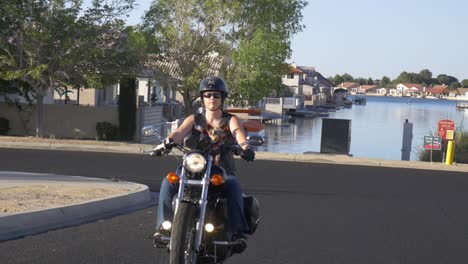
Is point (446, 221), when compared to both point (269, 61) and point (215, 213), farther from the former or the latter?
point (269, 61)

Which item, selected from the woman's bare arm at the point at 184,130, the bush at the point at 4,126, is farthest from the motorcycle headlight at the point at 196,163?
the bush at the point at 4,126

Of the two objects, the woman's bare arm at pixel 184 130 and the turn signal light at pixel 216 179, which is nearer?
the turn signal light at pixel 216 179

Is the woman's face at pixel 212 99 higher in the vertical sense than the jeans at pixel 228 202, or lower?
higher

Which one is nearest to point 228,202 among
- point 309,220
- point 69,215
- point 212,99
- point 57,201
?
point 212,99

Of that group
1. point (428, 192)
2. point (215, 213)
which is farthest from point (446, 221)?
point (215, 213)

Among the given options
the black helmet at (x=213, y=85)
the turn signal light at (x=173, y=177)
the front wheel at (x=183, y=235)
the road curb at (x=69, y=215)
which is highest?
the black helmet at (x=213, y=85)

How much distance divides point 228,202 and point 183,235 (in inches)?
28.0

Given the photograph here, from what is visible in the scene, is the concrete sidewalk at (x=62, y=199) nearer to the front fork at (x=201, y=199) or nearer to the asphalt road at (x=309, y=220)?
the asphalt road at (x=309, y=220)

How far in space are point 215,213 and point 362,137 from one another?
41908 mm

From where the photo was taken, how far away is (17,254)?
7453 millimetres

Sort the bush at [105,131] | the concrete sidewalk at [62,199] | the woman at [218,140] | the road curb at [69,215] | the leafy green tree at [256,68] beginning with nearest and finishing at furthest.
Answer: the woman at [218,140] → the road curb at [69,215] → the concrete sidewalk at [62,199] → the bush at [105,131] → the leafy green tree at [256,68]

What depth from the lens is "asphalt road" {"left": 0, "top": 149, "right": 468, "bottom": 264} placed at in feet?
26.1

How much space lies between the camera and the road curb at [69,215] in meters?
8.57

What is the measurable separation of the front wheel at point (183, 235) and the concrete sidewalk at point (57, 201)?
3.10 meters
